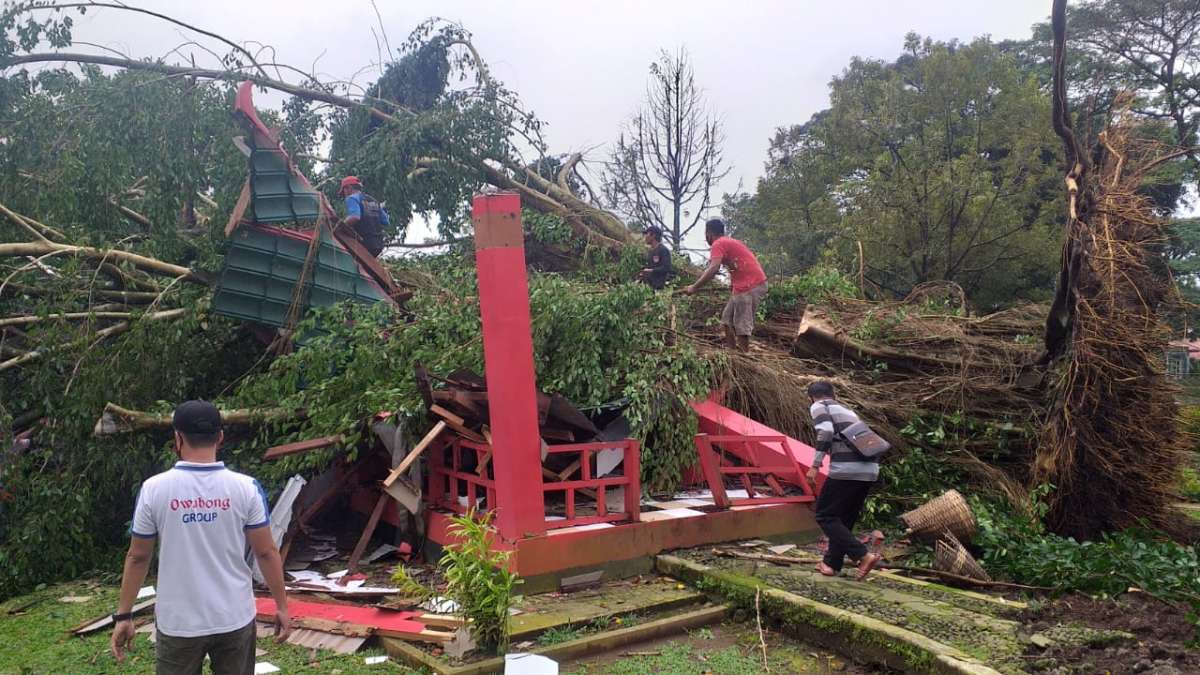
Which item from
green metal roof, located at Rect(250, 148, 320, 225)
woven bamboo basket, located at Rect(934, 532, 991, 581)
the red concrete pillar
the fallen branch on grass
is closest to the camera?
the red concrete pillar

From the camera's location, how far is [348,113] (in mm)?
11234

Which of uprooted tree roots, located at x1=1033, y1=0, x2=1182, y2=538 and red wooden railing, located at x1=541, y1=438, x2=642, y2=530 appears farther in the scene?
uprooted tree roots, located at x1=1033, y1=0, x2=1182, y2=538

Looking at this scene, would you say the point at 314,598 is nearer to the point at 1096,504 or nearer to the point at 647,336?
the point at 647,336

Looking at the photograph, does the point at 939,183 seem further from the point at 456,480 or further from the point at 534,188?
the point at 456,480

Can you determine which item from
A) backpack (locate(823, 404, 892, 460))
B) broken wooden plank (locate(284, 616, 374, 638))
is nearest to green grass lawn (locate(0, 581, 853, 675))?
broken wooden plank (locate(284, 616, 374, 638))

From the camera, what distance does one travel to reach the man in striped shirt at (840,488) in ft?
18.5

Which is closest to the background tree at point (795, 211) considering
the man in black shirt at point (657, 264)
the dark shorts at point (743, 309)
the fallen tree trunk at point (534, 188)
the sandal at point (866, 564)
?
the fallen tree trunk at point (534, 188)

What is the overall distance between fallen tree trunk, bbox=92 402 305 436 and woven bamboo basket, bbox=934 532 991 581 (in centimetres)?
512

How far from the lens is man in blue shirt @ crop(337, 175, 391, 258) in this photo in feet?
29.3

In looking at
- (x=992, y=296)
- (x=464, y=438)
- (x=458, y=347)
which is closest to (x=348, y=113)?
(x=458, y=347)

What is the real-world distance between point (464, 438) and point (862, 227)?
12.0 m

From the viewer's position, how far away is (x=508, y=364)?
5422 mm

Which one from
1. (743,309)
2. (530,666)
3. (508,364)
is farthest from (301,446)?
(743,309)

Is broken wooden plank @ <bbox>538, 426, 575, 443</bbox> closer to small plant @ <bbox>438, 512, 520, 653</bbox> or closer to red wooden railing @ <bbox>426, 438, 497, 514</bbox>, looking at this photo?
red wooden railing @ <bbox>426, 438, 497, 514</bbox>
